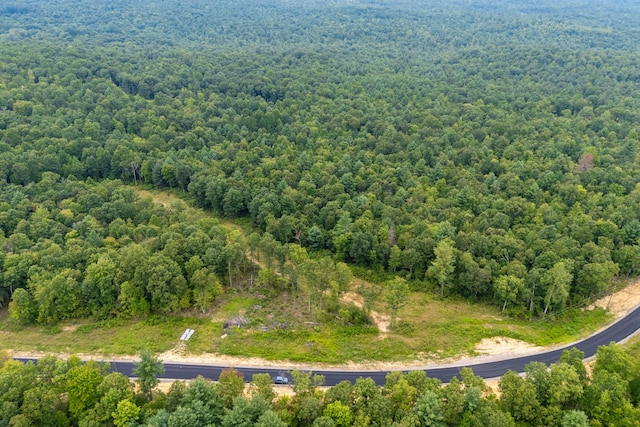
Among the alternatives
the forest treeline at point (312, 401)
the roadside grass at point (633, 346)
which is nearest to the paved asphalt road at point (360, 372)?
the roadside grass at point (633, 346)

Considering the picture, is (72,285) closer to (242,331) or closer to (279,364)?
(242,331)

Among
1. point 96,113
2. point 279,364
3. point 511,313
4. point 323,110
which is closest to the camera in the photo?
point 279,364

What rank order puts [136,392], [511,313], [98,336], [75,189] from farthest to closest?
[75,189] < [511,313] < [98,336] < [136,392]

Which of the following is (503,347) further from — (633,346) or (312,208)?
(312,208)

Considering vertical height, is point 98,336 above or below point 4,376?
below

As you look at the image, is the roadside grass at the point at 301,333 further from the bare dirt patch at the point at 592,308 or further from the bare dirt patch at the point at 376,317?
the bare dirt patch at the point at 592,308

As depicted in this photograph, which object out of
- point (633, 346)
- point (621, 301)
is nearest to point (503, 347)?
point (633, 346)

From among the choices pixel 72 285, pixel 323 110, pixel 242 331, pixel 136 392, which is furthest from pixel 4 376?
pixel 323 110
